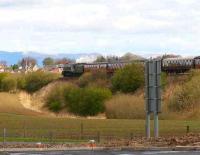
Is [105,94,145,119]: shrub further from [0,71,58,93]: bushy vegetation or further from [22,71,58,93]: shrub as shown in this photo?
[0,71,58,93]: bushy vegetation

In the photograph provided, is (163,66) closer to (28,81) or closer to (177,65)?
(177,65)

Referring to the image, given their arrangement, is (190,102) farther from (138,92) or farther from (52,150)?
(52,150)

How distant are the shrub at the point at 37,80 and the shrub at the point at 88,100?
100 feet

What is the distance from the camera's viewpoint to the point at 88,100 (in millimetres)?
94875

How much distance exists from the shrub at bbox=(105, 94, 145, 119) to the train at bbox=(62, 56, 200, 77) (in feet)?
17.2

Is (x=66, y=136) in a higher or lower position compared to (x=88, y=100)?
lower

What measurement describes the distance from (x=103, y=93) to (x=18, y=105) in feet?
55.4

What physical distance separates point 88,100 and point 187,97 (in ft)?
51.6

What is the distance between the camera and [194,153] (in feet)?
73.0

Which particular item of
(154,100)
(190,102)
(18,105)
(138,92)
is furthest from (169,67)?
(154,100)

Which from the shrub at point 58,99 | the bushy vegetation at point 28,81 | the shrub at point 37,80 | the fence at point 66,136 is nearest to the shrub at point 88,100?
the shrub at point 58,99

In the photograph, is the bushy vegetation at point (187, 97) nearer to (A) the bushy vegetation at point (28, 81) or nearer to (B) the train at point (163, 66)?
(B) the train at point (163, 66)

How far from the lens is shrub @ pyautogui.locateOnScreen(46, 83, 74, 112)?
103562mm

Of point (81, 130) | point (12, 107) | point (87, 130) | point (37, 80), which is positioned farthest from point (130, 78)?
point (81, 130)
